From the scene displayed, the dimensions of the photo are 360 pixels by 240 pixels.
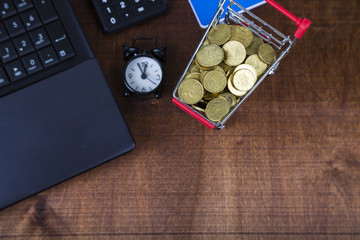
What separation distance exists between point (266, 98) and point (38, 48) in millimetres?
358

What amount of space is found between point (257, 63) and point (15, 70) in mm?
347

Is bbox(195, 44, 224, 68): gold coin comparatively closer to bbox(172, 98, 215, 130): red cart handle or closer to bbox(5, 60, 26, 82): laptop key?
bbox(172, 98, 215, 130): red cart handle

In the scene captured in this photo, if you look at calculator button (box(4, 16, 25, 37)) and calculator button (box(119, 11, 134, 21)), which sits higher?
calculator button (box(4, 16, 25, 37))

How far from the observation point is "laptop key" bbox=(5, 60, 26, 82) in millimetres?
481

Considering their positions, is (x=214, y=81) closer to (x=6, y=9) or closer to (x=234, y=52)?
(x=234, y=52)

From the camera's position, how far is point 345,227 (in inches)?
21.9

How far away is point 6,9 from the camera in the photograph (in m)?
0.47

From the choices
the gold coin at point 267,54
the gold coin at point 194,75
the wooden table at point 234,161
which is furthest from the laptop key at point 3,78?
the gold coin at point 267,54

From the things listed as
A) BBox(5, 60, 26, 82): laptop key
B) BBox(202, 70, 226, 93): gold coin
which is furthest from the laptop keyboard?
BBox(202, 70, 226, 93): gold coin

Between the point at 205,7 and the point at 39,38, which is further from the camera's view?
the point at 205,7

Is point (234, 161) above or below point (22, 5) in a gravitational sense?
below

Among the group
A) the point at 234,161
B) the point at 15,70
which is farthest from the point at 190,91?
the point at 15,70

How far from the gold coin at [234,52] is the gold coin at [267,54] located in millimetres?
26

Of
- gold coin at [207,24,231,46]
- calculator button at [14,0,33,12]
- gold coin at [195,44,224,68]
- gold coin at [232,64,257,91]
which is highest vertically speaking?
calculator button at [14,0,33,12]
